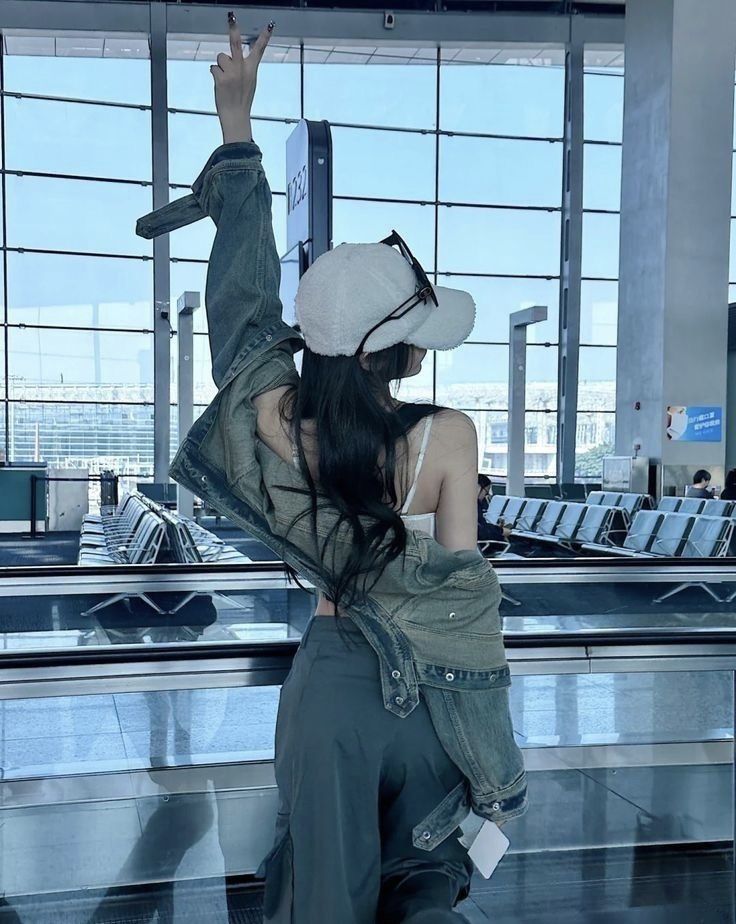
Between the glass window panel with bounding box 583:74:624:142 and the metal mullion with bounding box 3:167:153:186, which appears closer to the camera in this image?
the metal mullion with bounding box 3:167:153:186

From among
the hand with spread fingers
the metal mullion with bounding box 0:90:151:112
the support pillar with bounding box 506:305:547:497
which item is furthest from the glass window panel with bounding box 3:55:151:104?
the hand with spread fingers

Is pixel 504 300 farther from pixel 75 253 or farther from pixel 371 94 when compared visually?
pixel 75 253

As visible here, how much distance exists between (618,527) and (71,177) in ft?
43.0

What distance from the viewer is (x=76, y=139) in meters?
20.7

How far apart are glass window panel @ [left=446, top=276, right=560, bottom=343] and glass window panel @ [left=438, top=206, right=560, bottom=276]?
0.22 m

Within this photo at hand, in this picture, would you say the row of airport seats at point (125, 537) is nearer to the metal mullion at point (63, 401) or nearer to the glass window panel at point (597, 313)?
the metal mullion at point (63, 401)

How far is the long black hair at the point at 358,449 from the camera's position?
154 centimetres

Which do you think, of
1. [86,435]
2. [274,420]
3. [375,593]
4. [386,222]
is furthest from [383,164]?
[375,593]

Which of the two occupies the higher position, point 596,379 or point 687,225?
point 687,225

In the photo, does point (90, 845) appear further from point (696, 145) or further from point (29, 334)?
point (29, 334)

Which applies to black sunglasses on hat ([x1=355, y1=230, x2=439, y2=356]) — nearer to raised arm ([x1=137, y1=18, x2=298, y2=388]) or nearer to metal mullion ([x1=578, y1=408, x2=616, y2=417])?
raised arm ([x1=137, y1=18, x2=298, y2=388])

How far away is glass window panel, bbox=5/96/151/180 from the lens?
67.3 ft

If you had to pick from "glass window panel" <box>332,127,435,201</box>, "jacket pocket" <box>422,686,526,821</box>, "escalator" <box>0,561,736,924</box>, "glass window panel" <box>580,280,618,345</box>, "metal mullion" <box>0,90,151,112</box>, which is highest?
"metal mullion" <box>0,90,151,112</box>

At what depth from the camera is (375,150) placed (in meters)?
21.9
